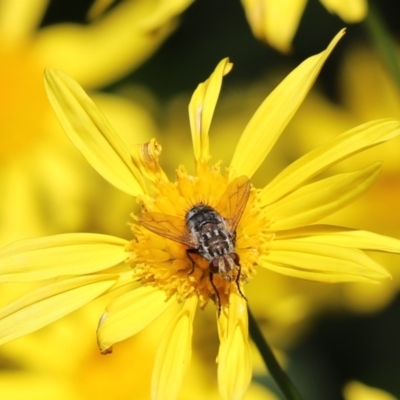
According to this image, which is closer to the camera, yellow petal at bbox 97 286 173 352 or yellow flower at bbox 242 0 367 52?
yellow petal at bbox 97 286 173 352

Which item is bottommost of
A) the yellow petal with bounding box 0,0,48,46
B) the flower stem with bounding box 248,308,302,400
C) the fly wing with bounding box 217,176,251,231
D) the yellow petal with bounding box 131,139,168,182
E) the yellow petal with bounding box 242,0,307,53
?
the flower stem with bounding box 248,308,302,400

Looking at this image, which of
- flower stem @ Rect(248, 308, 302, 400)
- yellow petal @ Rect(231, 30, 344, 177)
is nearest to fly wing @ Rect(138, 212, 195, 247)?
yellow petal @ Rect(231, 30, 344, 177)

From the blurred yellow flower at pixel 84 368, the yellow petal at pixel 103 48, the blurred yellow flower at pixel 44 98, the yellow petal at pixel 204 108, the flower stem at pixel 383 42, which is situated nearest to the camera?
the yellow petal at pixel 204 108

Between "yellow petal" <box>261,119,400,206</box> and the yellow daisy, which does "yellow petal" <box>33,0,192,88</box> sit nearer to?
the yellow daisy

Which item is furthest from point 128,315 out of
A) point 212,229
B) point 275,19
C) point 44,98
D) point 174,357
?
point 44,98

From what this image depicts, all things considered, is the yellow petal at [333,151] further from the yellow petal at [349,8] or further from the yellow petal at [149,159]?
the yellow petal at [349,8]

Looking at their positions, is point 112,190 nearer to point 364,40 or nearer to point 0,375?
point 0,375

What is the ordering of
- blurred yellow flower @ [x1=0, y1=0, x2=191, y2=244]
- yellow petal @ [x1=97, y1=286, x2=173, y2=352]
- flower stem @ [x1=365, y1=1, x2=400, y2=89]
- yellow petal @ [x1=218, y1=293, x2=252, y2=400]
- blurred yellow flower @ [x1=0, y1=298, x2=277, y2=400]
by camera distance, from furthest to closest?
blurred yellow flower @ [x1=0, y1=0, x2=191, y2=244]
blurred yellow flower @ [x1=0, y1=298, x2=277, y2=400]
flower stem @ [x1=365, y1=1, x2=400, y2=89]
yellow petal @ [x1=97, y1=286, x2=173, y2=352]
yellow petal @ [x1=218, y1=293, x2=252, y2=400]

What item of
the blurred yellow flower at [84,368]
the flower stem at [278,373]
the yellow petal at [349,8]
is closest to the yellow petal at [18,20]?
the blurred yellow flower at [84,368]
